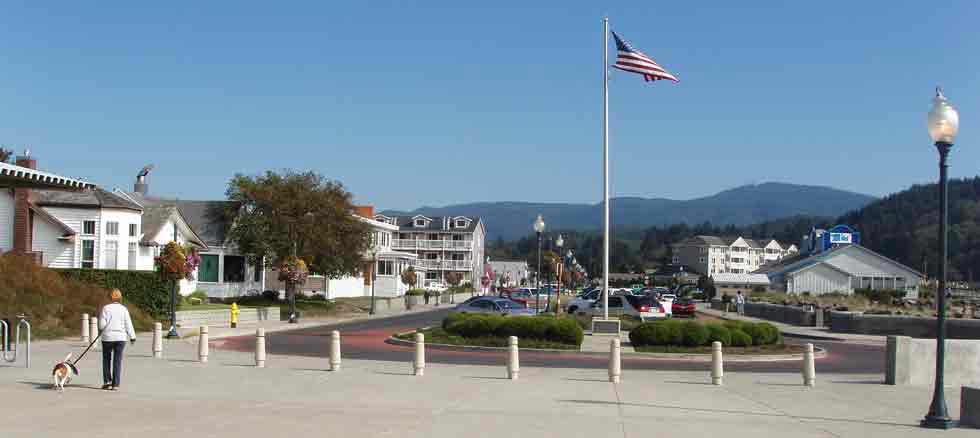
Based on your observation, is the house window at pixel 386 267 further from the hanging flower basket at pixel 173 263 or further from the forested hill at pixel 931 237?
the forested hill at pixel 931 237

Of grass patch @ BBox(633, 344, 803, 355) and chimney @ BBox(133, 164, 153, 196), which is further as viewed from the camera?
chimney @ BBox(133, 164, 153, 196)

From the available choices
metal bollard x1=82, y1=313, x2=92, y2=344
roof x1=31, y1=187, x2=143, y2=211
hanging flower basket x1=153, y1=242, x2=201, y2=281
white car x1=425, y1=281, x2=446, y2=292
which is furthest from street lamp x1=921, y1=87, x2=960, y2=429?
white car x1=425, y1=281, x2=446, y2=292

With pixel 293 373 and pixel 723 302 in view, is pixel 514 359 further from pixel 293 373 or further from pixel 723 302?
pixel 723 302

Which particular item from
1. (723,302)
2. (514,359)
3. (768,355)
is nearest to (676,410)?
(514,359)

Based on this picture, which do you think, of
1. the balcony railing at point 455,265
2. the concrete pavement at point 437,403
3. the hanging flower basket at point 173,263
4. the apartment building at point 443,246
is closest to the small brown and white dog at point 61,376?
the concrete pavement at point 437,403

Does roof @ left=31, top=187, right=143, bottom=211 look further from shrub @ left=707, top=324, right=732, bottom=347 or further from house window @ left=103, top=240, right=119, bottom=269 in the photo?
shrub @ left=707, top=324, right=732, bottom=347

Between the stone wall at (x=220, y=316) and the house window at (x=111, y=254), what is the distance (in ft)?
23.1

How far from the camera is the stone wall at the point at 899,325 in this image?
38.2 metres

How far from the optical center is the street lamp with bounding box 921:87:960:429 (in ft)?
46.1

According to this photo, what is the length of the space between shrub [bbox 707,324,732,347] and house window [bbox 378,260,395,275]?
55.6 meters

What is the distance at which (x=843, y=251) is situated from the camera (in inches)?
3558

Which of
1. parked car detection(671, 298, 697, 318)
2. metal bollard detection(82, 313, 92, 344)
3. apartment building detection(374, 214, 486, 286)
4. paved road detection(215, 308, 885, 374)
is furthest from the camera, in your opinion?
apartment building detection(374, 214, 486, 286)

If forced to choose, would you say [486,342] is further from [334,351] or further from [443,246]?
[443,246]

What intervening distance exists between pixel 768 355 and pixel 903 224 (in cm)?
17756
